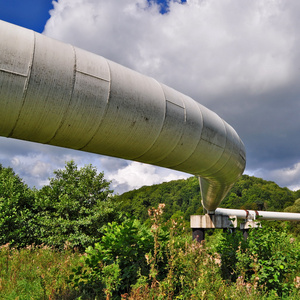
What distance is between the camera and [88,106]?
293 cm

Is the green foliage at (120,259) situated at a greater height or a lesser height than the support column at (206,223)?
lesser

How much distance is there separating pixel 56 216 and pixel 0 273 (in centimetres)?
849

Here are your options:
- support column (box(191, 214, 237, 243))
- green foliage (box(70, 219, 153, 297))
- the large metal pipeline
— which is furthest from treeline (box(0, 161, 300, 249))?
the large metal pipeline

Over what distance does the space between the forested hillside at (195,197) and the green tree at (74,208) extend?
35516 mm

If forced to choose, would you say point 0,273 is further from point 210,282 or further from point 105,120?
point 105,120

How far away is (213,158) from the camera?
5066 mm

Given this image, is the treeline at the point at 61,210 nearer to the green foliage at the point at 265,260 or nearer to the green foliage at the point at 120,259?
the green foliage at the point at 265,260

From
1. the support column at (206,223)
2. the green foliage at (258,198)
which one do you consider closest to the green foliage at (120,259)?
the support column at (206,223)

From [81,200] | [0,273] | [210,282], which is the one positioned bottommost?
[0,273]

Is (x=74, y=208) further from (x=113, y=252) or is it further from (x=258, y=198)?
(x=258, y=198)

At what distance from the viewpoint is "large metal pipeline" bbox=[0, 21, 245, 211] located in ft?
8.43

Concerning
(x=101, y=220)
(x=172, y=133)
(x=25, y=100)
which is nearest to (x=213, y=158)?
(x=172, y=133)

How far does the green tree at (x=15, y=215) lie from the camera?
539 inches

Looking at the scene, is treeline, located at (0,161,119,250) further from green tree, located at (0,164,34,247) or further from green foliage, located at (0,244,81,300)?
green foliage, located at (0,244,81,300)
